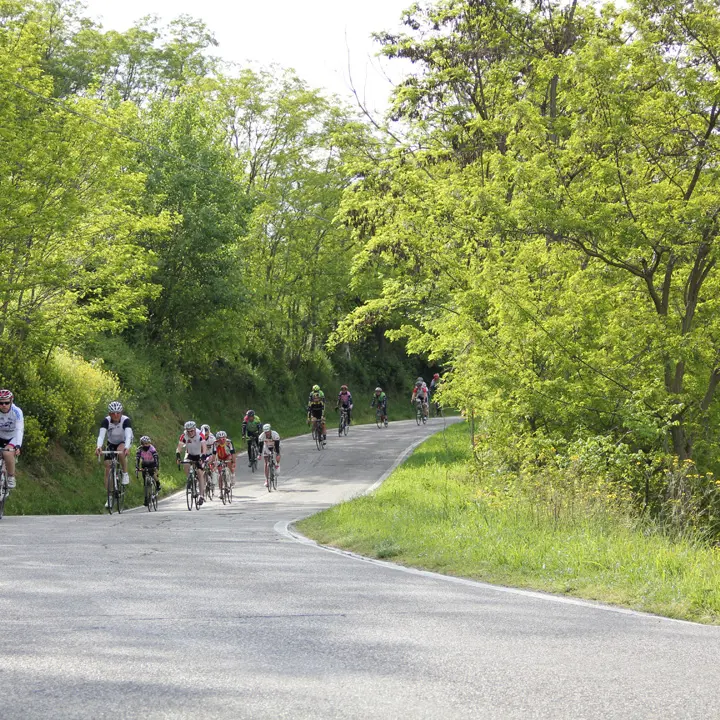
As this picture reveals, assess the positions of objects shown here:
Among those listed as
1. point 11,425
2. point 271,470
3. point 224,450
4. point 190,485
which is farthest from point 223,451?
point 11,425

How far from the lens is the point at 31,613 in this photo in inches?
274

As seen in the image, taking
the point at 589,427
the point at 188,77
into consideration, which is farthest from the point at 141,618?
the point at 188,77

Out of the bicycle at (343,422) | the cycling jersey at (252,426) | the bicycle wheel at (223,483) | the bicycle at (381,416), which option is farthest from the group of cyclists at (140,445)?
the bicycle at (381,416)

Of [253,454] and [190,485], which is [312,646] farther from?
[253,454]

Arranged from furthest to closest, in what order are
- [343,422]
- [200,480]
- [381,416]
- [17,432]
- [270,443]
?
[381,416], [343,422], [270,443], [200,480], [17,432]

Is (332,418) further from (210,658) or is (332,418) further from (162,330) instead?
(210,658)

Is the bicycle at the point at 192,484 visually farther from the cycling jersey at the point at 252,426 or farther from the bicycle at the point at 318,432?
the bicycle at the point at 318,432

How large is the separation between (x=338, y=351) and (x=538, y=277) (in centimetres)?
3807

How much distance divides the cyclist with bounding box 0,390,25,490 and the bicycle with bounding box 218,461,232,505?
7382mm

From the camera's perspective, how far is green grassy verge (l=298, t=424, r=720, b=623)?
27.9 ft

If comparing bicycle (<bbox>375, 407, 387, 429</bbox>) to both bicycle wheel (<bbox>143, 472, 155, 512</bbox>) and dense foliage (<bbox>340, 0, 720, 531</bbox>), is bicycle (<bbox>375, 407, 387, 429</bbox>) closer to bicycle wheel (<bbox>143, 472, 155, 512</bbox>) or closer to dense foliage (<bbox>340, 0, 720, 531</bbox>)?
dense foliage (<bbox>340, 0, 720, 531</bbox>)

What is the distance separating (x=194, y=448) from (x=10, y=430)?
5.99m

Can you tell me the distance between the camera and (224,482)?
2278 centimetres

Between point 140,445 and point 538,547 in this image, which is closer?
point 538,547
